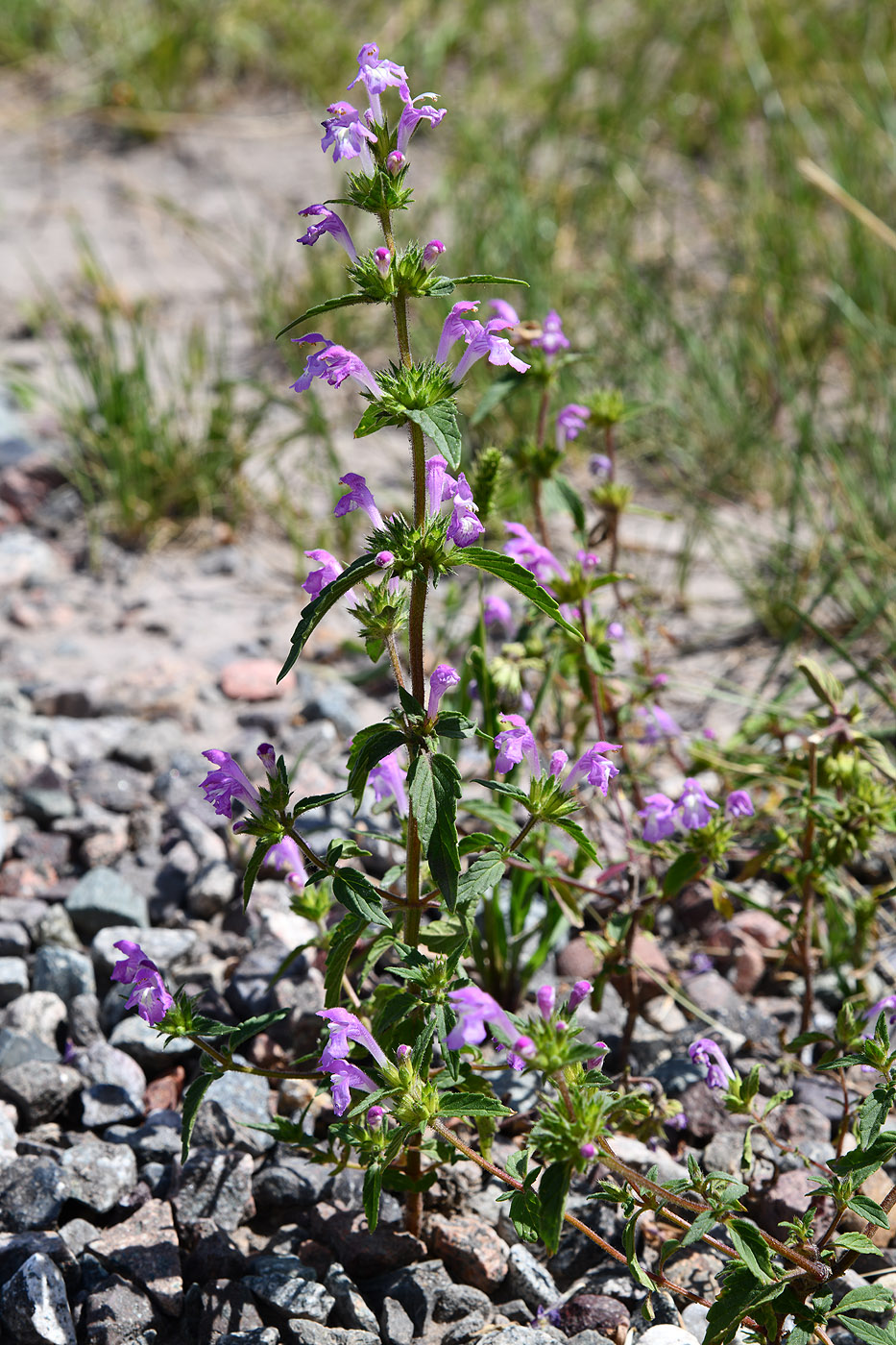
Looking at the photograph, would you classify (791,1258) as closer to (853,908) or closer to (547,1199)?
(547,1199)

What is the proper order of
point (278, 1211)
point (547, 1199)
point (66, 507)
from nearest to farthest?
point (547, 1199)
point (278, 1211)
point (66, 507)

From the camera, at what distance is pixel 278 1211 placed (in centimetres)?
199

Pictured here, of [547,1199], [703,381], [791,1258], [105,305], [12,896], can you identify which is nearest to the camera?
[547,1199]

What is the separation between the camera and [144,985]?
5.60 ft

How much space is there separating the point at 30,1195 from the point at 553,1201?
93 centimetres

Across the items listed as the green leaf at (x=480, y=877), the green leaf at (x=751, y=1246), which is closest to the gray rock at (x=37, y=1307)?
the green leaf at (x=480, y=877)

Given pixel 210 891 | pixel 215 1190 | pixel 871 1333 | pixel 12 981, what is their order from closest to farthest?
pixel 871 1333 → pixel 215 1190 → pixel 12 981 → pixel 210 891

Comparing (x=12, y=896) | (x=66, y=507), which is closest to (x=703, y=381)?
(x=66, y=507)

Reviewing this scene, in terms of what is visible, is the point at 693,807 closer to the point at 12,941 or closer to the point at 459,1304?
the point at 459,1304

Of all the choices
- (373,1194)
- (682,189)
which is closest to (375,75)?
(373,1194)

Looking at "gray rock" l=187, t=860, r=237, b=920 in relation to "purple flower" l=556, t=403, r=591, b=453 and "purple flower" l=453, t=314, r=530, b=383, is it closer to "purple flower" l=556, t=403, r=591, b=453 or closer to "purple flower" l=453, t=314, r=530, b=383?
"purple flower" l=556, t=403, r=591, b=453

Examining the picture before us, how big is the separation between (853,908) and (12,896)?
1757 millimetres

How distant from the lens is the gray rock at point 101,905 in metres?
2.49

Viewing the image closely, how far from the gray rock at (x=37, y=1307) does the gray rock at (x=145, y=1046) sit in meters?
0.49
